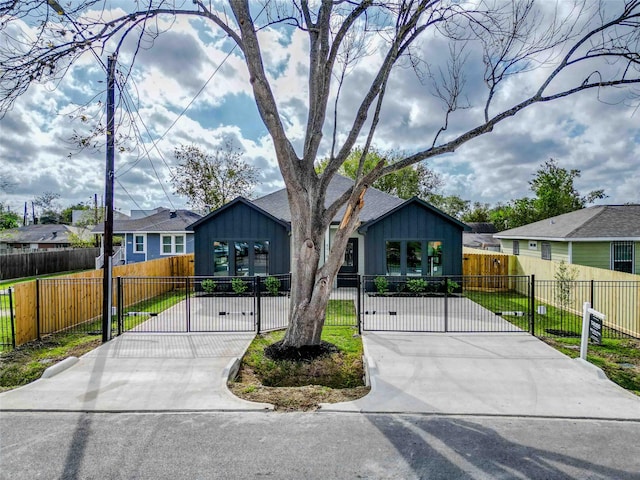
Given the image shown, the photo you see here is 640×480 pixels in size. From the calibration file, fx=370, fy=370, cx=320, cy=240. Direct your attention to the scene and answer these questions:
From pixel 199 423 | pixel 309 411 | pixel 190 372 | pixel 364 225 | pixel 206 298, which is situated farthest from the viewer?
pixel 364 225

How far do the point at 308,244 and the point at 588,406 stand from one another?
16.0 feet

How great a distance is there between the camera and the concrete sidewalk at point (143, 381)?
16.3 ft

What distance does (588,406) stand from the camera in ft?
16.1

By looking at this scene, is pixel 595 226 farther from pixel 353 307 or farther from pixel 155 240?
pixel 155 240

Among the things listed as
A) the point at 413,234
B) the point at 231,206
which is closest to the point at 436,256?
the point at 413,234

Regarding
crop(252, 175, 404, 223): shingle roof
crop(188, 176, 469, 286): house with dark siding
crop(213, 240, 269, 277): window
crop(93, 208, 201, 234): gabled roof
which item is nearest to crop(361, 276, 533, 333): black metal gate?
crop(188, 176, 469, 286): house with dark siding

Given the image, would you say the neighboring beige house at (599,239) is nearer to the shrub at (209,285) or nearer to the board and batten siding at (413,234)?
the board and batten siding at (413,234)

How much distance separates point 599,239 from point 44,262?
92.8ft

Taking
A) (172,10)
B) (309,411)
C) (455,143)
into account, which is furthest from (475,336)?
(172,10)

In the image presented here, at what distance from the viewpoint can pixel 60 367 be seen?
6.19 meters

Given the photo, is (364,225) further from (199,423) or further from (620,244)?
(199,423)

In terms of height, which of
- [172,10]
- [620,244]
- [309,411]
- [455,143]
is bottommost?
[309,411]

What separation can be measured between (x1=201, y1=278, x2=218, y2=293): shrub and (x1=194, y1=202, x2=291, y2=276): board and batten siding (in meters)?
0.49

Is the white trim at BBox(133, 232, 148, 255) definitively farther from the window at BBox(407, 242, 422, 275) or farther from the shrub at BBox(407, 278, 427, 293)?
the shrub at BBox(407, 278, 427, 293)
